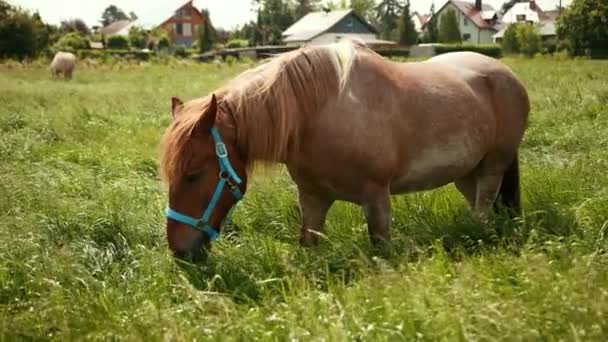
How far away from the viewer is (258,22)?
7281cm

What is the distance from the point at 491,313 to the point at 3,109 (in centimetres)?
1197

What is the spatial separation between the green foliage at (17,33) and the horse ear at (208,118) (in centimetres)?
3839

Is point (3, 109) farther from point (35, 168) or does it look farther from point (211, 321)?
point (211, 321)

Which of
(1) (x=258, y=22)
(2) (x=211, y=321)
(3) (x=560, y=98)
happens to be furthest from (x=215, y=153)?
(1) (x=258, y=22)

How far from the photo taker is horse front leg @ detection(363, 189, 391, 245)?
3.82 metres

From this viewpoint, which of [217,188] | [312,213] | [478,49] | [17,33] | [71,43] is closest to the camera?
[217,188]

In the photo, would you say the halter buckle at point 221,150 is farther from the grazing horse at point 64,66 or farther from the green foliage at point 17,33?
the green foliage at point 17,33

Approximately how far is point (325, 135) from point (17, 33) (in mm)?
39497

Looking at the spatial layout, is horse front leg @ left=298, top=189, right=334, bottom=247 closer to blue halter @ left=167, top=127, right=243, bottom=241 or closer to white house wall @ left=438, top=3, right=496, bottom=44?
blue halter @ left=167, top=127, right=243, bottom=241

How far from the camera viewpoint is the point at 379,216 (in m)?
3.84

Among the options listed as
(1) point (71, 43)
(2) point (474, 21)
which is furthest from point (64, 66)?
(2) point (474, 21)

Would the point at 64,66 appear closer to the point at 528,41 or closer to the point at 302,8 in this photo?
the point at 528,41

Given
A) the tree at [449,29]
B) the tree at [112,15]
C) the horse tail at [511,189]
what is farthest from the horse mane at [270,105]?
the tree at [112,15]

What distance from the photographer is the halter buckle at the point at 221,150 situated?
3.48 m
